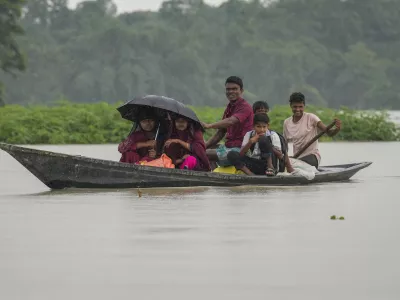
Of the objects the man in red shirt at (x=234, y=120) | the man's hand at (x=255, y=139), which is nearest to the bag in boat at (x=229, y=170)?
the man in red shirt at (x=234, y=120)

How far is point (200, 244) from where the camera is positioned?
25.4 ft

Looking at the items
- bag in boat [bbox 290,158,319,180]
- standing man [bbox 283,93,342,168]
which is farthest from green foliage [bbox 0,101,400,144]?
bag in boat [bbox 290,158,319,180]

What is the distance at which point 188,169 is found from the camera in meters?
12.3

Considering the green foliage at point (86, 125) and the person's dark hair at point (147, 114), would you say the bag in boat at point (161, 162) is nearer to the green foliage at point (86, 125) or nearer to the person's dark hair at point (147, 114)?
the person's dark hair at point (147, 114)

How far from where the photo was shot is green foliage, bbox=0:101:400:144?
27.2m

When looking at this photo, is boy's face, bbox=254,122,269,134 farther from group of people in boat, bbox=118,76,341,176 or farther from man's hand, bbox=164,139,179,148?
man's hand, bbox=164,139,179,148

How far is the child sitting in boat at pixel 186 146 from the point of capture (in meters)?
12.2

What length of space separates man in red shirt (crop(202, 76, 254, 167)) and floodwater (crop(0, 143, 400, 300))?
0.45 metres

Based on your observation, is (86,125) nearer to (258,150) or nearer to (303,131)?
(303,131)

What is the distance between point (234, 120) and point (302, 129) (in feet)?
3.25

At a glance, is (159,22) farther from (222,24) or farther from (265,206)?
(265,206)

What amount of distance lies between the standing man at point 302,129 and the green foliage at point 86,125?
1320 cm

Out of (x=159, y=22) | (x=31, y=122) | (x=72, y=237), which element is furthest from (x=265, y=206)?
(x=159, y=22)

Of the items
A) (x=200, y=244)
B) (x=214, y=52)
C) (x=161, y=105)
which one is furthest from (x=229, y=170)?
(x=214, y=52)
